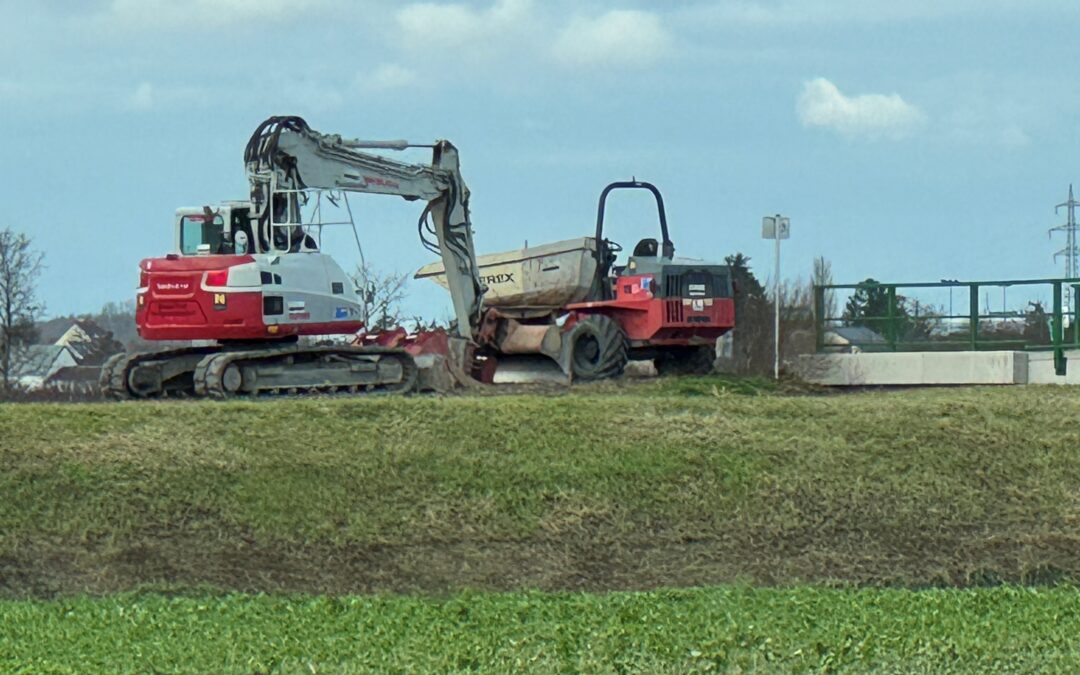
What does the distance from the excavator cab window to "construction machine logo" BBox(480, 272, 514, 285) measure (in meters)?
6.43

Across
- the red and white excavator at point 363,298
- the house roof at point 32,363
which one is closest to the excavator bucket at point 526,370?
A: the red and white excavator at point 363,298

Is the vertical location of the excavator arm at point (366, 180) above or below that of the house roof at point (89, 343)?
above

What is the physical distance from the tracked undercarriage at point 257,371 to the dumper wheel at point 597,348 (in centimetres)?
362

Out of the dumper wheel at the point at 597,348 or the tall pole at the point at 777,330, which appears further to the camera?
the tall pole at the point at 777,330

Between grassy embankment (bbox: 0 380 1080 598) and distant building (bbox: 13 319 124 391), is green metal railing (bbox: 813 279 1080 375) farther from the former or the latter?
distant building (bbox: 13 319 124 391)

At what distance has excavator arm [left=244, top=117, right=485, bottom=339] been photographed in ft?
61.6

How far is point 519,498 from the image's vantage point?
11.1m

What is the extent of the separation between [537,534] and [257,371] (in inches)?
324

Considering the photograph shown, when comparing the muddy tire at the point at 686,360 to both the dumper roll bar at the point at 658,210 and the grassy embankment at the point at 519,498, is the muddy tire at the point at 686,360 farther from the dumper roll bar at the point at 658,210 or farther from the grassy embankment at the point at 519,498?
the grassy embankment at the point at 519,498

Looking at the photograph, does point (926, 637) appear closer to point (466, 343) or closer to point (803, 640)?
point (803, 640)

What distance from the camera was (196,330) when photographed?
58.7 feet

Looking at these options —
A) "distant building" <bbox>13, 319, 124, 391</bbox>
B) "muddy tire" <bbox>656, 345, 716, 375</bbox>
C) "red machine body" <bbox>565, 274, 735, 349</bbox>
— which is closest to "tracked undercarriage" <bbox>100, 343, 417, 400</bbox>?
"red machine body" <bbox>565, 274, 735, 349</bbox>

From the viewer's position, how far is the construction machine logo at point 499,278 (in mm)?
24141

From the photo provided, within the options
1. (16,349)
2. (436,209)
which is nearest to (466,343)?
(436,209)
